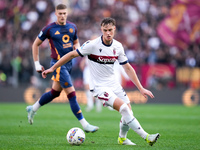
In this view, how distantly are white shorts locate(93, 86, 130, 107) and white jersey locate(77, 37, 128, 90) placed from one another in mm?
95

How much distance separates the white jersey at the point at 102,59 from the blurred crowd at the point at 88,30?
12.9 meters

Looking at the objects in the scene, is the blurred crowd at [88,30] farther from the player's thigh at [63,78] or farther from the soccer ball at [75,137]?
the soccer ball at [75,137]

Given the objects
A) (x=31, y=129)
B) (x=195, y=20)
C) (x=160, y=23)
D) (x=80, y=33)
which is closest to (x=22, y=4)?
(x=80, y=33)

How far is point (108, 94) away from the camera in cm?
713

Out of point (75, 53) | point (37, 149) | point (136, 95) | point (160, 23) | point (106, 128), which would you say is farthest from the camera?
point (160, 23)

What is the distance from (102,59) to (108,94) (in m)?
0.70

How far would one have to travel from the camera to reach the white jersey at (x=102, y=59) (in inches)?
288

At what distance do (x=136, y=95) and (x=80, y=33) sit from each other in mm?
4900

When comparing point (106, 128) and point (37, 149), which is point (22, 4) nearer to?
point (106, 128)

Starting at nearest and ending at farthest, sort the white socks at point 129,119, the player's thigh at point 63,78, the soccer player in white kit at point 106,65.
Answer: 1. the white socks at point 129,119
2. the soccer player in white kit at point 106,65
3. the player's thigh at point 63,78

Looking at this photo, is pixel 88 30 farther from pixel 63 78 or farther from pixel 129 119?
pixel 129 119

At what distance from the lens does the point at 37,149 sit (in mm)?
6586

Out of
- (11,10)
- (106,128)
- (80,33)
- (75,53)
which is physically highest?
(11,10)

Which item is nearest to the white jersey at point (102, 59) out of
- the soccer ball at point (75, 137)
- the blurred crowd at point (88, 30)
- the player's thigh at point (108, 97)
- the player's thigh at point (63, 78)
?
the player's thigh at point (108, 97)
